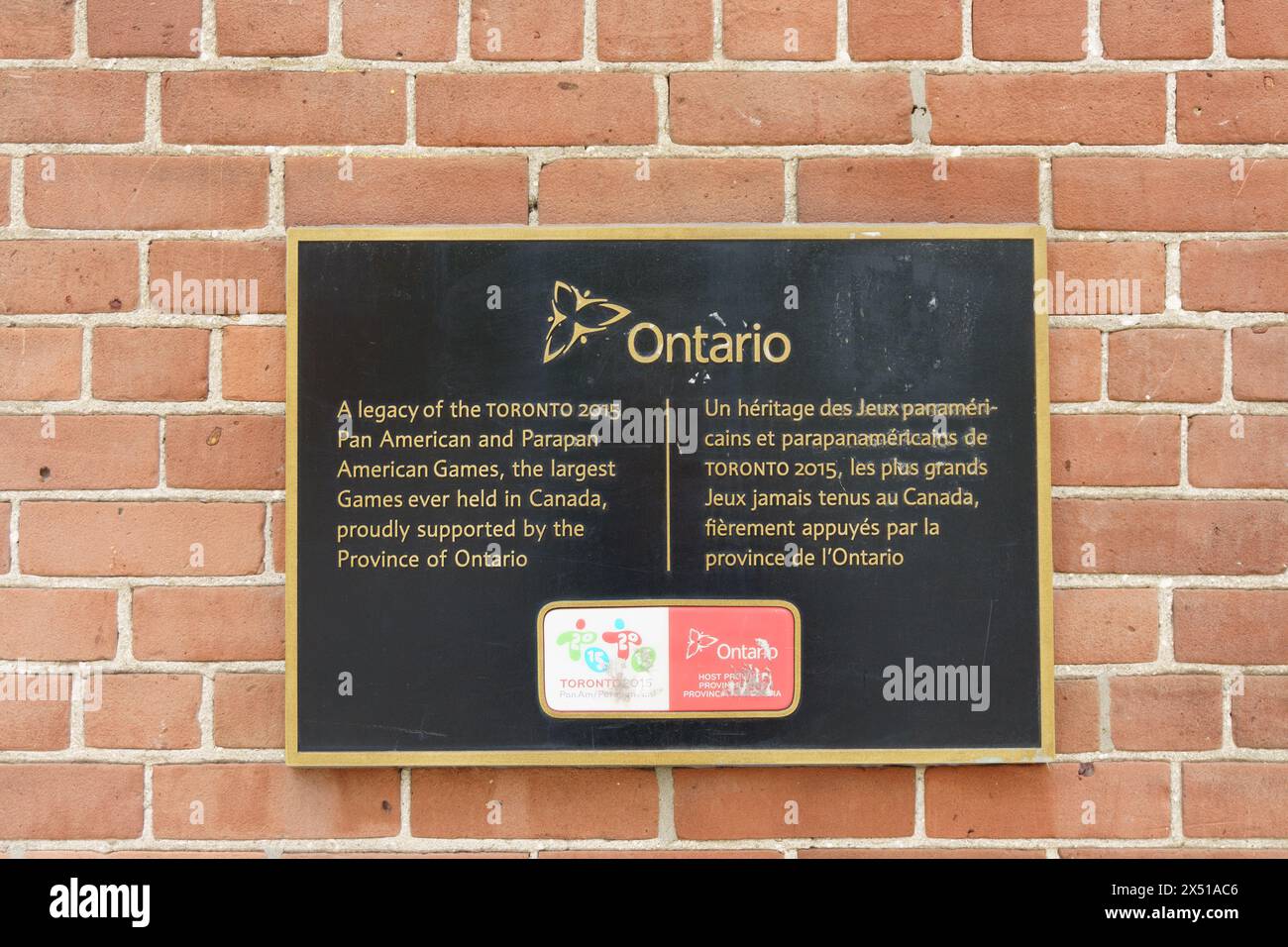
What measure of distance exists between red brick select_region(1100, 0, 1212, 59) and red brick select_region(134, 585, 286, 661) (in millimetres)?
1579

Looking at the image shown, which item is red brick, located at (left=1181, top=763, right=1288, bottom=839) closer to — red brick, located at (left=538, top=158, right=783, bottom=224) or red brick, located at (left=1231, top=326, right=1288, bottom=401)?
red brick, located at (left=1231, top=326, right=1288, bottom=401)

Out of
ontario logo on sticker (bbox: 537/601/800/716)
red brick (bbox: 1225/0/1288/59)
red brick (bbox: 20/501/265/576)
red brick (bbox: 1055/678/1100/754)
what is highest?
red brick (bbox: 1225/0/1288/59)

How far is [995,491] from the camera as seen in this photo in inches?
59.3

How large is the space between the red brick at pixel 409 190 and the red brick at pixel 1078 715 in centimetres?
112

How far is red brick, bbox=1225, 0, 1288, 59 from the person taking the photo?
153cm

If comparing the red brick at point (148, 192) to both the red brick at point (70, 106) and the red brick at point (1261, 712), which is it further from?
the red brick at point (1261, 712)

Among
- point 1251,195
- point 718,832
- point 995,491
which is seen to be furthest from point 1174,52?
point 718,832

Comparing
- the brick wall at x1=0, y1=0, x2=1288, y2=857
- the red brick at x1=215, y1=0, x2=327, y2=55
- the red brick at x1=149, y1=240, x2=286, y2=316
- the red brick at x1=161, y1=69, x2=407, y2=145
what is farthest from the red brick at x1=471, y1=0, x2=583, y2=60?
the red brick at x1=149, y1=240, x2=286, y2=316

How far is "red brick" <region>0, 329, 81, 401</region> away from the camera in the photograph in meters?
1.53

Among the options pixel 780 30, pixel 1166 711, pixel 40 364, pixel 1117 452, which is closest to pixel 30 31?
Result: pixel 40 364

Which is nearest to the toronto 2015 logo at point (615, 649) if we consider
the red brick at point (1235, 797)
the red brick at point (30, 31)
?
the red brick at point (1235, 797)

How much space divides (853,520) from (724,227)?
0.49 metres

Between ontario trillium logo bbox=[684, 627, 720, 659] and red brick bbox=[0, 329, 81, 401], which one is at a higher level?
red brick bbox=[0, 329, 81, 401]

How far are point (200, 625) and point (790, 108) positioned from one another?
1224 millimetres
